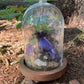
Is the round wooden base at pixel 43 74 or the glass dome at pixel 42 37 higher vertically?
the glass dome at pixel 42 37

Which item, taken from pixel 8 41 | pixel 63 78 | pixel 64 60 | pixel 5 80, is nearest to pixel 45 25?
pixel 64 60

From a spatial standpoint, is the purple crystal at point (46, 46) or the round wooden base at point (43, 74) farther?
the purple crystal at point (46, 46)

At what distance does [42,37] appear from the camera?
1.24 meters

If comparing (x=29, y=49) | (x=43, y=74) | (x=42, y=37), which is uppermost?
(x=42, y=37)

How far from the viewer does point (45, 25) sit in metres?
1.27

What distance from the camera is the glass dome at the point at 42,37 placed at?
124 centimetres

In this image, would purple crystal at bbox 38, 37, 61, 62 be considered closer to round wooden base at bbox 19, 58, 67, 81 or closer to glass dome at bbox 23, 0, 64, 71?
glass dome at bbox 23, 0, 64, 71

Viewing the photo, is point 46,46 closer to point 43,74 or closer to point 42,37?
point 42,37

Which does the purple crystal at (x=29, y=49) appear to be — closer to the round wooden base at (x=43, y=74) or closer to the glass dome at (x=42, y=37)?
the glass dome at (x=42, y=37)

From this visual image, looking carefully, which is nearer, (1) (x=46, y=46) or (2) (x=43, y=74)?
(2) (x=43, y=74)

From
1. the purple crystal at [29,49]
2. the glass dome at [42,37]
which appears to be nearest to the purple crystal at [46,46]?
the glass dome at [42,37]

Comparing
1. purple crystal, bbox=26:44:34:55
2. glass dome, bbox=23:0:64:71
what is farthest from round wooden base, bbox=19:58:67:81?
purple crystal, bbox=26:44:34:55

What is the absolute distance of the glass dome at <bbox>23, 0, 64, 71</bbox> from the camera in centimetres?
124

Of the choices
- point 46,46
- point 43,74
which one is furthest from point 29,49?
point 43,74
